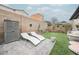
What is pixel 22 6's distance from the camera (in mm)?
2760

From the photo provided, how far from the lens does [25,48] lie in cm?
274

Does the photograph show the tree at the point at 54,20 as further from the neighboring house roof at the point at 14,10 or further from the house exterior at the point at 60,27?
the neighboring house roof at the point at 14,10

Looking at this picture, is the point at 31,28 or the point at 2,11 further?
the point at 31,28

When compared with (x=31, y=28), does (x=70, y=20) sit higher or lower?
higher

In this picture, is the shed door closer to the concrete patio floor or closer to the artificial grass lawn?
the concrete patio floor

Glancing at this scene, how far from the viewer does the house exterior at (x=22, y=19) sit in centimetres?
264

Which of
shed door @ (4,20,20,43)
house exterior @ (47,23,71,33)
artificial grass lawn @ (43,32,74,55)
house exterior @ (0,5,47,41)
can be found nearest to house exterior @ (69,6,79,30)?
house exterior @ (47,23,71,33)

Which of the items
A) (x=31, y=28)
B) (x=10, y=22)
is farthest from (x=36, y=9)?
(x=10, y=22)

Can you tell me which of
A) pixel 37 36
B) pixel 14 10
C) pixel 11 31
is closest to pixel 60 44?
pixel 37 36

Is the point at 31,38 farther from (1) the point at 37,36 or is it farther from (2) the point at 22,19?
(2) the point at 22,19

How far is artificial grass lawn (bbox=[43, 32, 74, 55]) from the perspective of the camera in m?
2.72

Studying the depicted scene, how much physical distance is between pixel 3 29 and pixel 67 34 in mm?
1256
